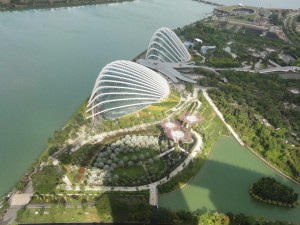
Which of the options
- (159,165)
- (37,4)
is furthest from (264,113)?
(37,4)

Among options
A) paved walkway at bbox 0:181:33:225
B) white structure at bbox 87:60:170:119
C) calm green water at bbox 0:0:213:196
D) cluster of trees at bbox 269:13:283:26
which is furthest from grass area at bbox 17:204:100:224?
cluster of trees at bbox 269:13:283:26

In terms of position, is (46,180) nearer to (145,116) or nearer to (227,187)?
(145,116)

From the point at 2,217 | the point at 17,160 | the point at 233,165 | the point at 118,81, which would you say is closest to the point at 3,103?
the point at 17,160

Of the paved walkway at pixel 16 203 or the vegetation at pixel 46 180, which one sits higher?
the vegetation at pixel 46 180

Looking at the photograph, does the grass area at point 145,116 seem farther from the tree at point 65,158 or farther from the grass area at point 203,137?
the tree at point 65,158

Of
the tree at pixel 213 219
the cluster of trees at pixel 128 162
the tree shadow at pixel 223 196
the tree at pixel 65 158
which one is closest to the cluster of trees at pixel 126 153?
the cluster of trees at pixel 128 162
